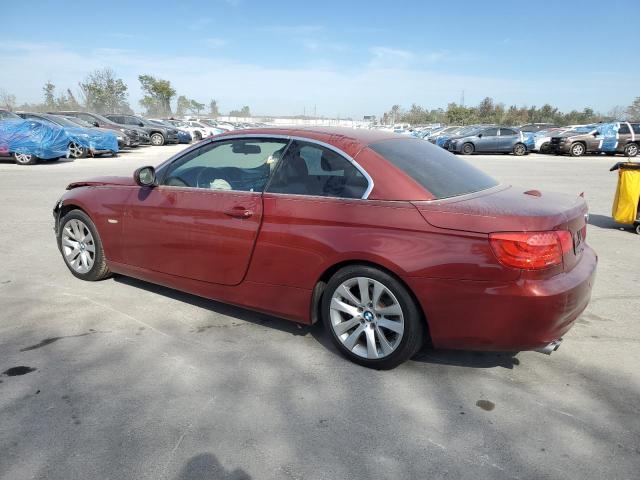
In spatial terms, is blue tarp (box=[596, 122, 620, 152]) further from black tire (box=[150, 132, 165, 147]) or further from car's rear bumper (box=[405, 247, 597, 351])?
car's rear bumper (box=[405, 247, 597, 351])

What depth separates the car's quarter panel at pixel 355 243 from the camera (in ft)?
9.15

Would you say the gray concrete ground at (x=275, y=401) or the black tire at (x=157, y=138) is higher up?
the black tire at (x=157, y=138)

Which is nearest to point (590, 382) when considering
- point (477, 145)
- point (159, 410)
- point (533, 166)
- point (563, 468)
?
point (563, 468)

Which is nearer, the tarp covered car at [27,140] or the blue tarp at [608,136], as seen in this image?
the tarp covered car at [27,140]

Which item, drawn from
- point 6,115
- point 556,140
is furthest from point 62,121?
point 556,140

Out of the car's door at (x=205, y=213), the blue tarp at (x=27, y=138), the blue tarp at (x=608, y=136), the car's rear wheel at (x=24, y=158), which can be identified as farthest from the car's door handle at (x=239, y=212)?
the blue tarp at (x=608, y=136)

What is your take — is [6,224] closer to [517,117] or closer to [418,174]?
[418,174]

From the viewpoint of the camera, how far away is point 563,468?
2312 mm

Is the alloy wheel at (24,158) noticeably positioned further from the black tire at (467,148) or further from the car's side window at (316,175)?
the black tire at (467,148)

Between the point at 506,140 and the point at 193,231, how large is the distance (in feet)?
79.0

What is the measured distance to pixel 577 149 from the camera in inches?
950

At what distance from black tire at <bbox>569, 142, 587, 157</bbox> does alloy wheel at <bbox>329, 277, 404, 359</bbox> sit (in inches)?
976

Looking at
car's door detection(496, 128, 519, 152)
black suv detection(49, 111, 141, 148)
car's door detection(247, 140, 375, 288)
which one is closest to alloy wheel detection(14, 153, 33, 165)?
black suv detection(49, 111, 141, 148)

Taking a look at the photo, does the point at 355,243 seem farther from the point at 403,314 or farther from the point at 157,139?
the point at 157,139
